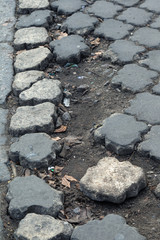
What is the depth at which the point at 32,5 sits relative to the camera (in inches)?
180

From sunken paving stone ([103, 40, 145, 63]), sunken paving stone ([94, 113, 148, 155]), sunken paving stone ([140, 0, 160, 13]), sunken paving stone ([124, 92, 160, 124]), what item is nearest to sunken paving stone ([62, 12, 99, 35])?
sunken paving stone ([103, 40, 145, 63])

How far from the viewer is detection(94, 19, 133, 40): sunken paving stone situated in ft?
13.0

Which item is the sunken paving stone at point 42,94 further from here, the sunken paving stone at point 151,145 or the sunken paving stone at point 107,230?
the sunken paving stone at point 107,230

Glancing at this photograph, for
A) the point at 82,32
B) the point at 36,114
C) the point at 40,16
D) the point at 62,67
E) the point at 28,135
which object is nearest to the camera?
the point at 28,135

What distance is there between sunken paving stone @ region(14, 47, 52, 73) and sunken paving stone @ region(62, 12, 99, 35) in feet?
1.45

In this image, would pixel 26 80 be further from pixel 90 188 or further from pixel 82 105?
pixel 90 188

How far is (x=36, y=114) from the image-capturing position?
10.1ft

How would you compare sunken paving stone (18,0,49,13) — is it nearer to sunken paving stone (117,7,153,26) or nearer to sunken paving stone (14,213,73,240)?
sunken paving stone (117,7,153,26)

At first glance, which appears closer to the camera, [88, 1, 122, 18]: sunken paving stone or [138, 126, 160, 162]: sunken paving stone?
[138, 126, 160, 162]: sunken paving stone

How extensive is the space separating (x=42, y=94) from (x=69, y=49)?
0.69 m

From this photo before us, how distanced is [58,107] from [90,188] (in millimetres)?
915

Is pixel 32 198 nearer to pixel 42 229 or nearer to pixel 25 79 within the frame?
pixel 42 229

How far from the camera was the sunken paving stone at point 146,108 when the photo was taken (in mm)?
2986

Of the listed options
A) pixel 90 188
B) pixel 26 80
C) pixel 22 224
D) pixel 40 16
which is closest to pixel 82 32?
pixel 40 16
